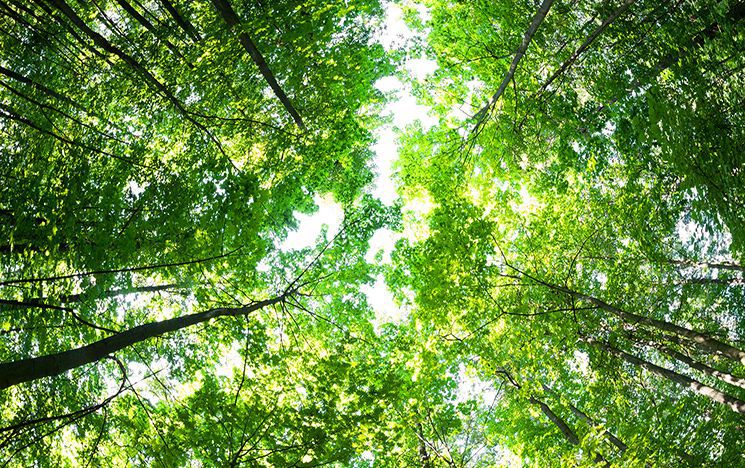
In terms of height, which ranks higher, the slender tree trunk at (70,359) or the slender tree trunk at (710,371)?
the slender tree trunk at (70,359)

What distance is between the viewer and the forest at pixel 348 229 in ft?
14.6

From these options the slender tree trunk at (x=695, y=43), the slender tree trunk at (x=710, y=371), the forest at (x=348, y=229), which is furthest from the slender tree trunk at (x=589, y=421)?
the slender tree trunk at (x=695, y=43)

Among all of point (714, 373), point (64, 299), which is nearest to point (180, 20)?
point (64, 299)

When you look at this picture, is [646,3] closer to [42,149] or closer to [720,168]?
[720,168]

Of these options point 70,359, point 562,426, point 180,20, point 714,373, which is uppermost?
point 180,20

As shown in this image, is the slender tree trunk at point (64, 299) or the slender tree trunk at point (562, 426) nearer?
the slender tree trunk at point (64, 299)

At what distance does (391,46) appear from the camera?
9.39m

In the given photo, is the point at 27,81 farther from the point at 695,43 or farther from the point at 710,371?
the point at 710,371

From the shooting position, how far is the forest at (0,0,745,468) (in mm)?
4461

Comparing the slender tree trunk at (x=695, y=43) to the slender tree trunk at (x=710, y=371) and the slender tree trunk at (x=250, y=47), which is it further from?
the slender tree trunk at (x=250, y=47)

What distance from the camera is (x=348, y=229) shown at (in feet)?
31.4

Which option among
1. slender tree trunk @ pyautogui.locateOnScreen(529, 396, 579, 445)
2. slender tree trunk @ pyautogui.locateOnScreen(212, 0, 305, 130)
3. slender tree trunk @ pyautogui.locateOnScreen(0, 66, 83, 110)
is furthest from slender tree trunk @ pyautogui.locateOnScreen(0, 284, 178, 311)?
slender tree trunk @ pyautogui.locateOnScreen(529, 396, 579, 445)

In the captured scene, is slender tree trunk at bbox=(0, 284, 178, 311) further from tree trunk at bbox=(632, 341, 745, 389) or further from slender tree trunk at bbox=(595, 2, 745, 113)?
tree trunk at bbox=(632, 341, 745, 389)

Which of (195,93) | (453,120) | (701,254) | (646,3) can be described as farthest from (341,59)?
(701,254)
